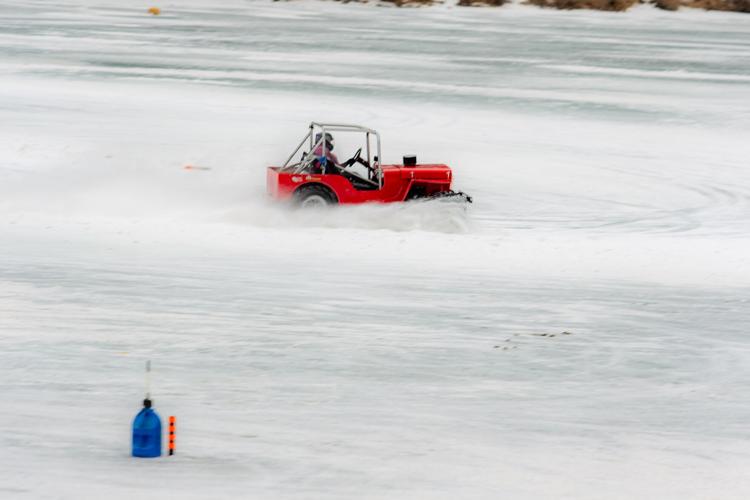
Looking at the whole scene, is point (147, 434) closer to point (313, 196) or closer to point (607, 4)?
point (313, 196)

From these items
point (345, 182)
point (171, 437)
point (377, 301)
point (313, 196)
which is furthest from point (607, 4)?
point (171, 437)

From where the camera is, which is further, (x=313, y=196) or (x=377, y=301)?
(x=313, y=196)

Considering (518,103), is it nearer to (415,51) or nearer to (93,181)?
(415,51)

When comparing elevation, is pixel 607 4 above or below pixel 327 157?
above

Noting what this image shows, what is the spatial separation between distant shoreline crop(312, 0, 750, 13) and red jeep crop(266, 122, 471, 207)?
34.9 m

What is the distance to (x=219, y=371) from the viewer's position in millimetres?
8852

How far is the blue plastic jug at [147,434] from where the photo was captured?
23.5 feet

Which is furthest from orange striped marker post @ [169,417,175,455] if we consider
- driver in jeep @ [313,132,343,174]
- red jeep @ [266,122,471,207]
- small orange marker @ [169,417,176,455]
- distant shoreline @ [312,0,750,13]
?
distant shoreline @ [312,0,750,13]

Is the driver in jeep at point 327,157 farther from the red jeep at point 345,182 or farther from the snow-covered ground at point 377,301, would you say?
the snow-covered ground at point 377,301

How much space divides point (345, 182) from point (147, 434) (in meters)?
6.63

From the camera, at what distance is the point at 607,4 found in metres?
48.6

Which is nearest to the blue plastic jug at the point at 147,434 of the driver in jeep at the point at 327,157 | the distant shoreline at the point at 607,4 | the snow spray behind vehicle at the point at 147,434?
the snow spray behind vehicle at the point at 147,434

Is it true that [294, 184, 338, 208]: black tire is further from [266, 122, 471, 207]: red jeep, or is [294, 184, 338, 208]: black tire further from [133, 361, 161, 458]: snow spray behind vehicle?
[133, 361, 161, 458]: snow spray behind vehicle

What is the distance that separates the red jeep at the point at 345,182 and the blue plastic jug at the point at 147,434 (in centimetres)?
635
